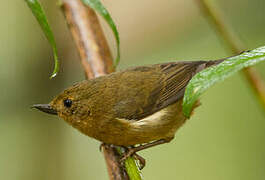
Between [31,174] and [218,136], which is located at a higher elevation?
[31,174]

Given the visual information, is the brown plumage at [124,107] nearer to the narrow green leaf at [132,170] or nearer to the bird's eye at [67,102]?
the bird's eye at [67,102]

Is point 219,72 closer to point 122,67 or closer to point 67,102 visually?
point 67,102

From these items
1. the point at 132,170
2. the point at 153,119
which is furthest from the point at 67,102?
the point at 132,170

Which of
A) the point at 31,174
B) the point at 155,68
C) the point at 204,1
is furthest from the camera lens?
the point at 31,174

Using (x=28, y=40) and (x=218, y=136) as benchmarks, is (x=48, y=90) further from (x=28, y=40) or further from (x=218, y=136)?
(x=218, y=136)

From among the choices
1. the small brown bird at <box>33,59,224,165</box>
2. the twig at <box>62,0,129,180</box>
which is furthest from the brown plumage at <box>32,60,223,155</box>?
the twig at <box>62,0,129,180</box>

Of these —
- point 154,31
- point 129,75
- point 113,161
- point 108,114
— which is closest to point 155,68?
point 129,75
